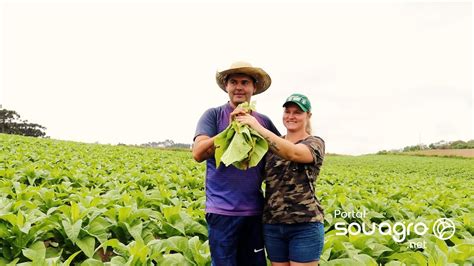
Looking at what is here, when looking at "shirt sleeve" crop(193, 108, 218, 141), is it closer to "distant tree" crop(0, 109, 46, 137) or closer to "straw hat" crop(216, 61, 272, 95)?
"straw hat" crop(216, 61, 272, 95)

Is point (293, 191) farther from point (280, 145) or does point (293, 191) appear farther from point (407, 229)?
point (407, 229)

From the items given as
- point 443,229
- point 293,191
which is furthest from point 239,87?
point 443,229

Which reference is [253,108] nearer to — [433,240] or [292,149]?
[292,149]

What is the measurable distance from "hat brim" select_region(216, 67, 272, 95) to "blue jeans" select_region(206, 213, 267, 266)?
104 centimetres

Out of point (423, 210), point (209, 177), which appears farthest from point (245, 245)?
point (423, 210)

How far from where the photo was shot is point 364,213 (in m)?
6.12

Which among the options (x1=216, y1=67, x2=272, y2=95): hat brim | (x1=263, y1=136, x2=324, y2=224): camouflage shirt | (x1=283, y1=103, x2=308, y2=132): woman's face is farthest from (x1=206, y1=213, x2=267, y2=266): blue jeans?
(x1=216, y1=67, x2=272, y2=95): hat brim

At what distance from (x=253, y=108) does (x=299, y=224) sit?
0.93 meters

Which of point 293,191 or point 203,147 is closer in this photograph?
point 203,147

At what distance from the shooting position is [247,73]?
123 inches

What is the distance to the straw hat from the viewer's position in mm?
3064

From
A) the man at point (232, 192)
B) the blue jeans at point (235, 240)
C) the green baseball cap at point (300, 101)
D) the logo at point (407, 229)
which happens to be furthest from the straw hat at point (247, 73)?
the logo at point (407, 229)

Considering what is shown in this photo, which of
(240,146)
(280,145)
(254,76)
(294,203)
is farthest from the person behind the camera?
(254,76)

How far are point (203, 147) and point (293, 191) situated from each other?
0.75 metres
